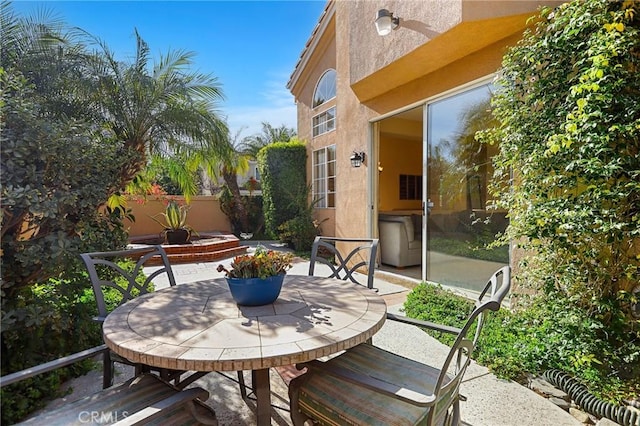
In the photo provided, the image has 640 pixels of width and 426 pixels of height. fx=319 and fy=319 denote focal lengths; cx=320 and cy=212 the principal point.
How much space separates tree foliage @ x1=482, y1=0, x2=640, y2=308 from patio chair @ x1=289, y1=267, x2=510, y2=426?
4.36ft

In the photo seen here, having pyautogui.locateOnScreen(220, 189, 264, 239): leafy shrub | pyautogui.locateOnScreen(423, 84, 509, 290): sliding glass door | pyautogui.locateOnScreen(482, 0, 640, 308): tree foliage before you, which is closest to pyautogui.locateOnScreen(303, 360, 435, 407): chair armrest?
pyautogui.locateOnScreen(482, 0, 640, 308): tree foliage

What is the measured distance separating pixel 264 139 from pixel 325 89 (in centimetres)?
586

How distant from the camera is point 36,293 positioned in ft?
9.64

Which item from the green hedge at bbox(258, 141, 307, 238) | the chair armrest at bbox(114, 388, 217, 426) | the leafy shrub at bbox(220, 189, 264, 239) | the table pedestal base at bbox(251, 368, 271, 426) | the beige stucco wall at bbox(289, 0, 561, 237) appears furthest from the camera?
the leafy shrub at bbox(220, 189, 264, 239)

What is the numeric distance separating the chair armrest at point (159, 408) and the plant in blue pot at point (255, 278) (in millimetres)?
586

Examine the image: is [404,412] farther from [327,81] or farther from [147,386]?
[327,81]

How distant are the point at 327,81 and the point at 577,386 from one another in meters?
9.06

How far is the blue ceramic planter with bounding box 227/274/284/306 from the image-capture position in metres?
1.90

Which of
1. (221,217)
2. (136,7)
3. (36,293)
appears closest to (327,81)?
(136,7)

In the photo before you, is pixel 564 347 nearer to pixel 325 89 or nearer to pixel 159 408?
pixel 159 408

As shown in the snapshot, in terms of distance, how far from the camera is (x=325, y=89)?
973 centimetres

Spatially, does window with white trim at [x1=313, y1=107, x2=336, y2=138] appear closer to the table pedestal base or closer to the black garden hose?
the black garden hose

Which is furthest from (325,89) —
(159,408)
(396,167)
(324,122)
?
(159,408)

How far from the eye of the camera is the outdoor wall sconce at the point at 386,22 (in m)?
4.53
